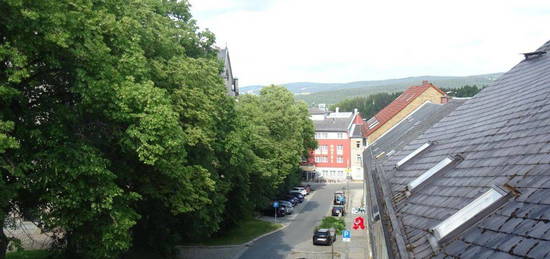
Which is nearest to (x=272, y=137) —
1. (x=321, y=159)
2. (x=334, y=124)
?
(x=334, y=124)

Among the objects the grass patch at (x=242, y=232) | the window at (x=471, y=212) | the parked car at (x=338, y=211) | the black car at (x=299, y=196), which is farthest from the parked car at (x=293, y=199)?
the window at (x=471, y=212)

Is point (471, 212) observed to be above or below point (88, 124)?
below

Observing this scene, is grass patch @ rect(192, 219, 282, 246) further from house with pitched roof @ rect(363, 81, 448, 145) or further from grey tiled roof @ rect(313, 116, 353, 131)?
grey tiled roof @ rect(313, 116, 353, 131)

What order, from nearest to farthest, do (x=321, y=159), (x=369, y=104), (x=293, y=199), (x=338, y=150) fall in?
(x=293, y=199) → (x=338, y=150) → (x=321, y=159) → (x=369, y=104)

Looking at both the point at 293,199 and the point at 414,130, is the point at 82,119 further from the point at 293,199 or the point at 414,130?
the point at 293,199

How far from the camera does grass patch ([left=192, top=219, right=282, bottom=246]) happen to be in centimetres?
3531

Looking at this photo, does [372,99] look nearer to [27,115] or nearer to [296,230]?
[296,230]

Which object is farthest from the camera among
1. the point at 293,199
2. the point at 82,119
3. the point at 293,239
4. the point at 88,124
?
the point at 293,199

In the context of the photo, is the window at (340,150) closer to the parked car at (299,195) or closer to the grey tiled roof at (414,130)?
the parked car at (299,195)

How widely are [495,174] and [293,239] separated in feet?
97.1

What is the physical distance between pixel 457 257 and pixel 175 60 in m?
17.0

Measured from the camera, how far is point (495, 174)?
7.21 metres

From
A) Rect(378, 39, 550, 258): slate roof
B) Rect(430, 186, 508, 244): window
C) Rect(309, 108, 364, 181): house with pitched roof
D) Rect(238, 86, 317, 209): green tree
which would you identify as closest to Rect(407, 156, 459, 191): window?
Rect(378, 39, 550, 258): slate roof

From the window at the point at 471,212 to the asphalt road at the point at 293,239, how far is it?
24.4 metres
